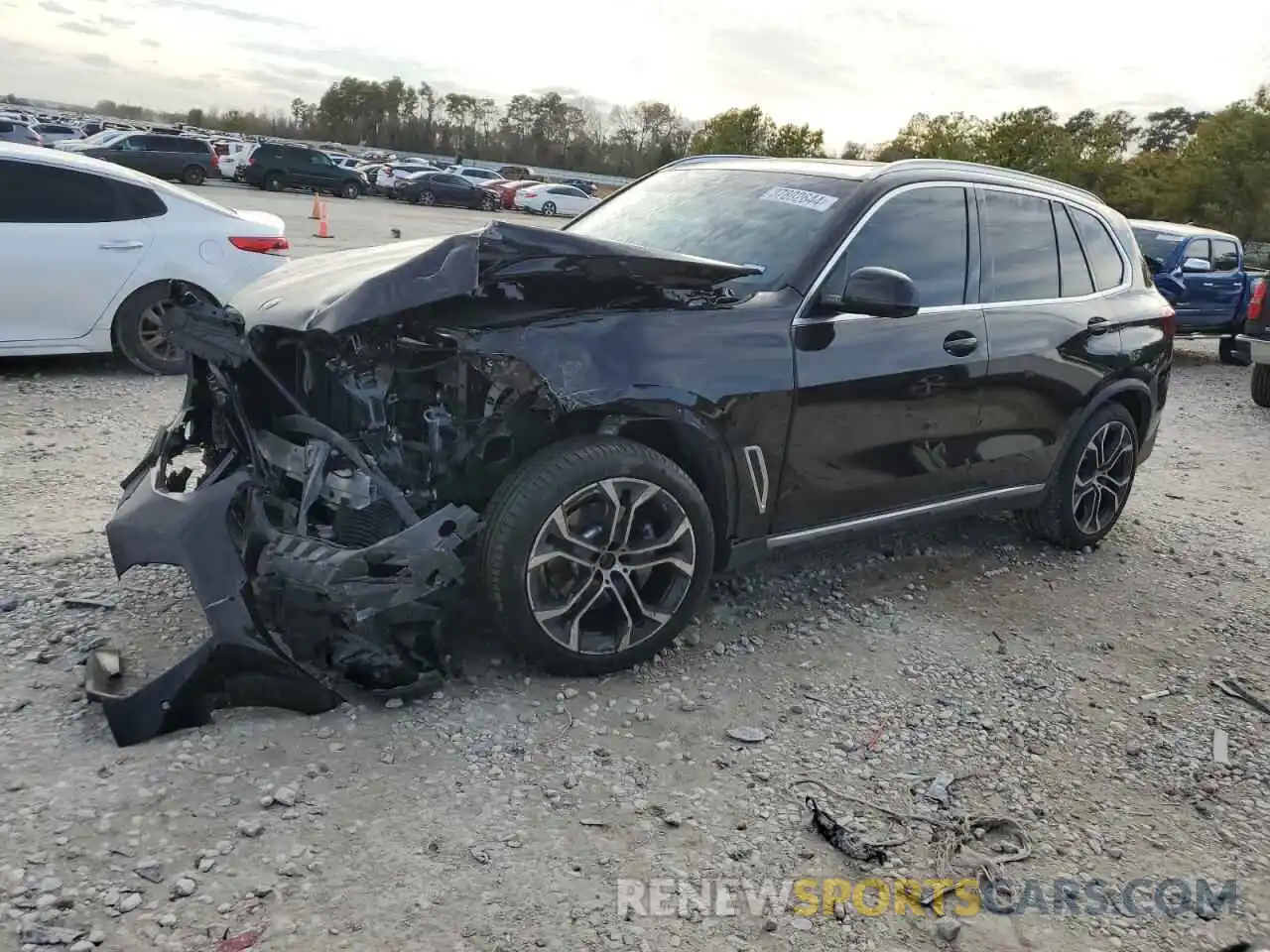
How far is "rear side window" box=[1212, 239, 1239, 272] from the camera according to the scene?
43.3ft

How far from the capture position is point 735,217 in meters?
4.34

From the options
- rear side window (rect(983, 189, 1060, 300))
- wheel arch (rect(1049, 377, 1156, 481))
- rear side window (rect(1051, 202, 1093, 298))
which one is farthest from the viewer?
wheel arch (rect(1049, 377, 1156, 481))

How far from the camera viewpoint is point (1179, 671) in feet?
14.0

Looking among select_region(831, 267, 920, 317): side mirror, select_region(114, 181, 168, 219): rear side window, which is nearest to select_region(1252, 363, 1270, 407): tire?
select_region(831, 267, 920, 317): side mirror

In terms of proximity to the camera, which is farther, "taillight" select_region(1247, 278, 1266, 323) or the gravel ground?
"taillight" select_region(1247, 278, 1266, 323)

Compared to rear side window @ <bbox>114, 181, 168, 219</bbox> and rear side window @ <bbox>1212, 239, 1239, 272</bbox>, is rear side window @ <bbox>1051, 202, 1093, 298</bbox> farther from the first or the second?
rear side window @ <bbox>1212, 239, 1239, 272</bbox>

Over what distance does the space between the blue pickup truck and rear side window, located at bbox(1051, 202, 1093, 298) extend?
8.49 meters

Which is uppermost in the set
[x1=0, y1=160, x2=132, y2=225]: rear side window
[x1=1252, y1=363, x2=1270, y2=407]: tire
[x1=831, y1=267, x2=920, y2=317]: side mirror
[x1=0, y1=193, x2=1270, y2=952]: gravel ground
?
[x1=831, y1=267, x2=920, y2=317]: side mirror

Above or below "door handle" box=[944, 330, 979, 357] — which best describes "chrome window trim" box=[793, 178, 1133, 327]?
above

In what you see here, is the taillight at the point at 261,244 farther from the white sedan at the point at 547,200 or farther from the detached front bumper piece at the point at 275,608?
the white sedan at the point at 547,200

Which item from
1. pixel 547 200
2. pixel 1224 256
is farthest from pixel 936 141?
pixel 1224 256

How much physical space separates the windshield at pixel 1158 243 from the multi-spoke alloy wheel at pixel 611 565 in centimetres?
1126

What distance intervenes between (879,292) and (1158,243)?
11067 mm

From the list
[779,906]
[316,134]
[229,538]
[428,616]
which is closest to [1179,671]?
[779,906]
